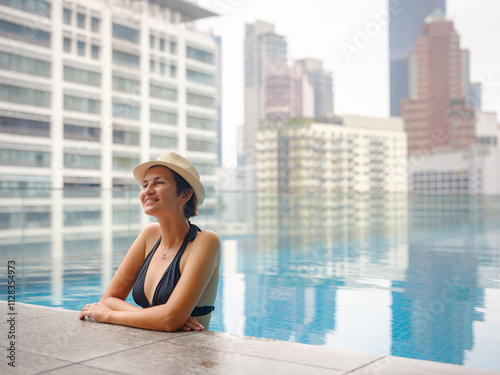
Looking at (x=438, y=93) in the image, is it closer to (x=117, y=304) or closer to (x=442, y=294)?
(x=442, y=294)

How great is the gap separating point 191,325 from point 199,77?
66.3 m

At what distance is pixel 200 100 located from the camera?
67.4 m

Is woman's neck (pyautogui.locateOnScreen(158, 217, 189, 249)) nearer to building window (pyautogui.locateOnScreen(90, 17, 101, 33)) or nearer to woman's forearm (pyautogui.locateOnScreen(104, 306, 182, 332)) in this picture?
woman's forearm (pyautogui.locateOnScreen(104, 306, 182, 332))

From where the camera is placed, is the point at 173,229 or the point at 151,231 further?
the point at 151,231

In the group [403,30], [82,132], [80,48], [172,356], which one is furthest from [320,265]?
[403,30]

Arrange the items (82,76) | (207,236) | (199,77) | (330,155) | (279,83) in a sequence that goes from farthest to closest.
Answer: (279,83) → (330,155) → (199,77) → (82,76) → (207,236)

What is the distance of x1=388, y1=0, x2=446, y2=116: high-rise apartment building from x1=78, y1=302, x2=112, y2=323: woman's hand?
147m

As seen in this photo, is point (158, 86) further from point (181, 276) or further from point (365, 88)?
point (181, 276)

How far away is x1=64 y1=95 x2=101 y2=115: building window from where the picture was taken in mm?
53594

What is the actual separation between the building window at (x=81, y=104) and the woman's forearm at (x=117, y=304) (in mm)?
54543

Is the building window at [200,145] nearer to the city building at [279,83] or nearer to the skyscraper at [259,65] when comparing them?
the city building at [279,83]

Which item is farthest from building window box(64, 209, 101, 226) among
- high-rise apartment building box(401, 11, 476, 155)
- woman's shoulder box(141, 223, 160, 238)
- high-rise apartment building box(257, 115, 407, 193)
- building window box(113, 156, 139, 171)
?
high-rise apartment building box(401, 11, 476, 155)

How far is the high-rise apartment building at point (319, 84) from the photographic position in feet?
356

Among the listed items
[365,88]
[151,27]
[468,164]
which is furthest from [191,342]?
[468,164]
